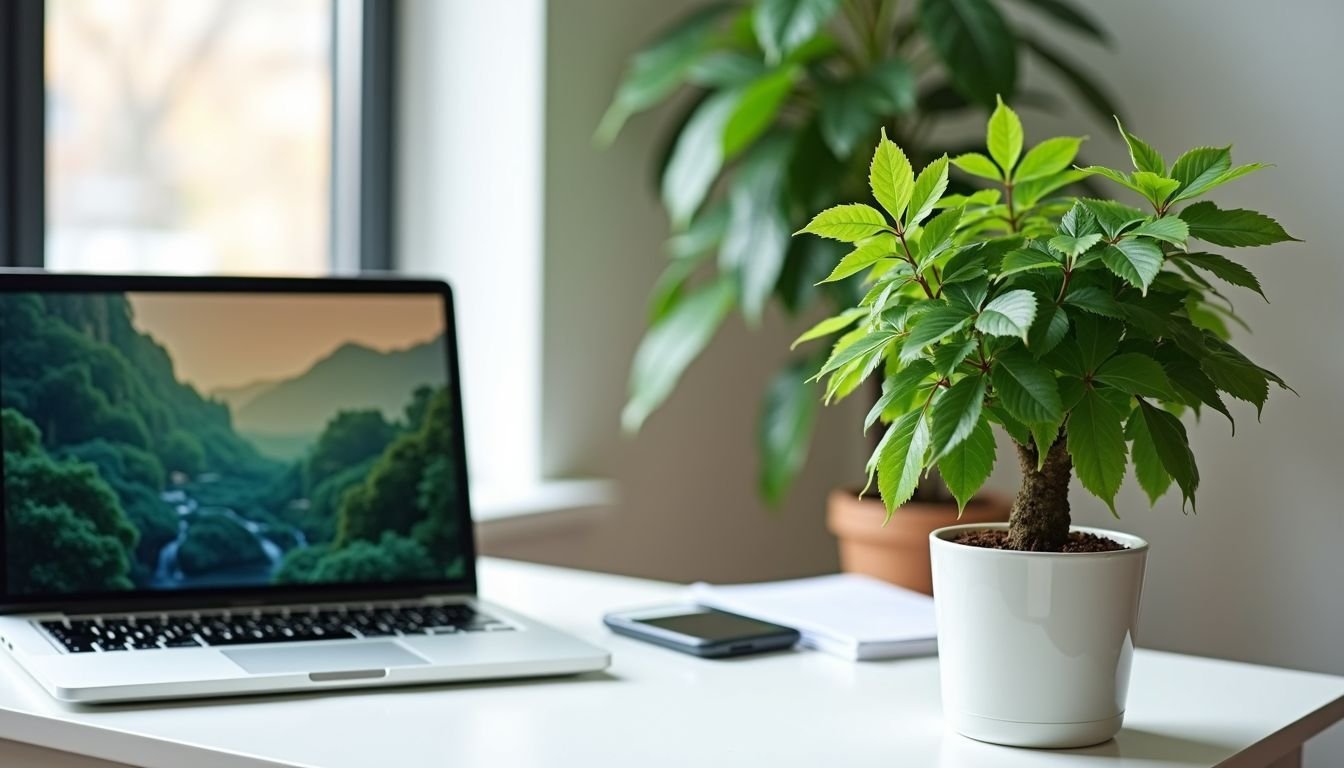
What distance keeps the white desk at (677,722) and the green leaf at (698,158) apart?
0.96 m

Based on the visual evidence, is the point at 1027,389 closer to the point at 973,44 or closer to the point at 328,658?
the point at 328,658

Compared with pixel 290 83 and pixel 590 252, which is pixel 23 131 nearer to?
pixel 290 83

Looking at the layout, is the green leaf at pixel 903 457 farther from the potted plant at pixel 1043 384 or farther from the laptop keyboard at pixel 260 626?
the laptop keyboard at pixel 260 626

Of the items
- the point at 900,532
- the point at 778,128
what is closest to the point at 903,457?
the point at 900,532

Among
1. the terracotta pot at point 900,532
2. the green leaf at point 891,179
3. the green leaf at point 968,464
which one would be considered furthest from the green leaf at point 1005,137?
the terracotta pot at point 900,532

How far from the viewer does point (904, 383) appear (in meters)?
0.84

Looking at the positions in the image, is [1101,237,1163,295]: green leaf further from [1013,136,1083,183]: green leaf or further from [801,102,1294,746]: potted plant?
→ [1013,136,1083,183]: green leaf

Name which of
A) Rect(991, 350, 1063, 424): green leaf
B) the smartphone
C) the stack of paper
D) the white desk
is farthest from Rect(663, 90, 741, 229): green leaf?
Rect(991, 350, 1063, 424): green leaf

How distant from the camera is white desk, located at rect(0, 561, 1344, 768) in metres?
0.85

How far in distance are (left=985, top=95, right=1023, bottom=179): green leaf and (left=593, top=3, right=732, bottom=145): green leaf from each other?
1.08 m

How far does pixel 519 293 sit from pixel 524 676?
1.18 m

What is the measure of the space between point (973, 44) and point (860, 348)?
3.74ft

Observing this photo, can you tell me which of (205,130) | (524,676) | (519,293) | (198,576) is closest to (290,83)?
(205,130)

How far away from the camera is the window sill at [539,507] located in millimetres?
1992
